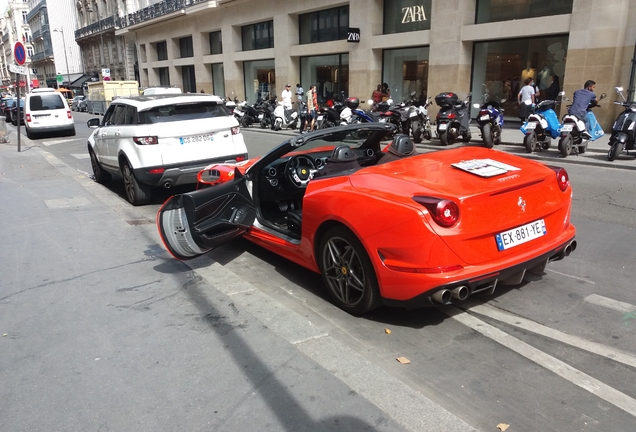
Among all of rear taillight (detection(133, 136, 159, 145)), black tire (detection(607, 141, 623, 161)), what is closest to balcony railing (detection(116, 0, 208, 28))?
rear taillight (detection(133, 136, 159, 145))

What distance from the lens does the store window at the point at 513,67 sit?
16.9 metres

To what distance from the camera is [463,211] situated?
330 cm

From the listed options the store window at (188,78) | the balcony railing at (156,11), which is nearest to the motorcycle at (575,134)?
the balcony railing at (156,11)

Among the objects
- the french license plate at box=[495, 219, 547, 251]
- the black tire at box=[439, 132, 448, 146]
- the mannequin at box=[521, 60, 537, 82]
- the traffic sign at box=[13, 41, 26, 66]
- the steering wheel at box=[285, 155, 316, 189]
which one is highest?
the traffic sign at box=[13, 41, 26, 66]

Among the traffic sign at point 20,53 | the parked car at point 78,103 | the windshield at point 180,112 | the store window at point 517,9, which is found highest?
the store window at point 517,9

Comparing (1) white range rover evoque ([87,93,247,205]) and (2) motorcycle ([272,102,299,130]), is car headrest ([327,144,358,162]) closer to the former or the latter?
(1) white range rover evoque ([87,93,247,205])

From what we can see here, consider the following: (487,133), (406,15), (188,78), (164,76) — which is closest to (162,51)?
(164,76)

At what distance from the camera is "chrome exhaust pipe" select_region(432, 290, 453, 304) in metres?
3.26

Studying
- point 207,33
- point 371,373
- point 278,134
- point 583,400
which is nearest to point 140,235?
point 371,373

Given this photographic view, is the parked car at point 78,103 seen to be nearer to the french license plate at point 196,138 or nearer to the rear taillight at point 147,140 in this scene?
A: the rear taillight at point 147,140

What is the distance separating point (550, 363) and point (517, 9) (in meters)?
17.4

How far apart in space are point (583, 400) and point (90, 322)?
3.43 meters

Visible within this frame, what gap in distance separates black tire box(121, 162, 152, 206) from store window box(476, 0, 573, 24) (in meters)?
14.8

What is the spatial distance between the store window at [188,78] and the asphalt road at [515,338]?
38458mm
